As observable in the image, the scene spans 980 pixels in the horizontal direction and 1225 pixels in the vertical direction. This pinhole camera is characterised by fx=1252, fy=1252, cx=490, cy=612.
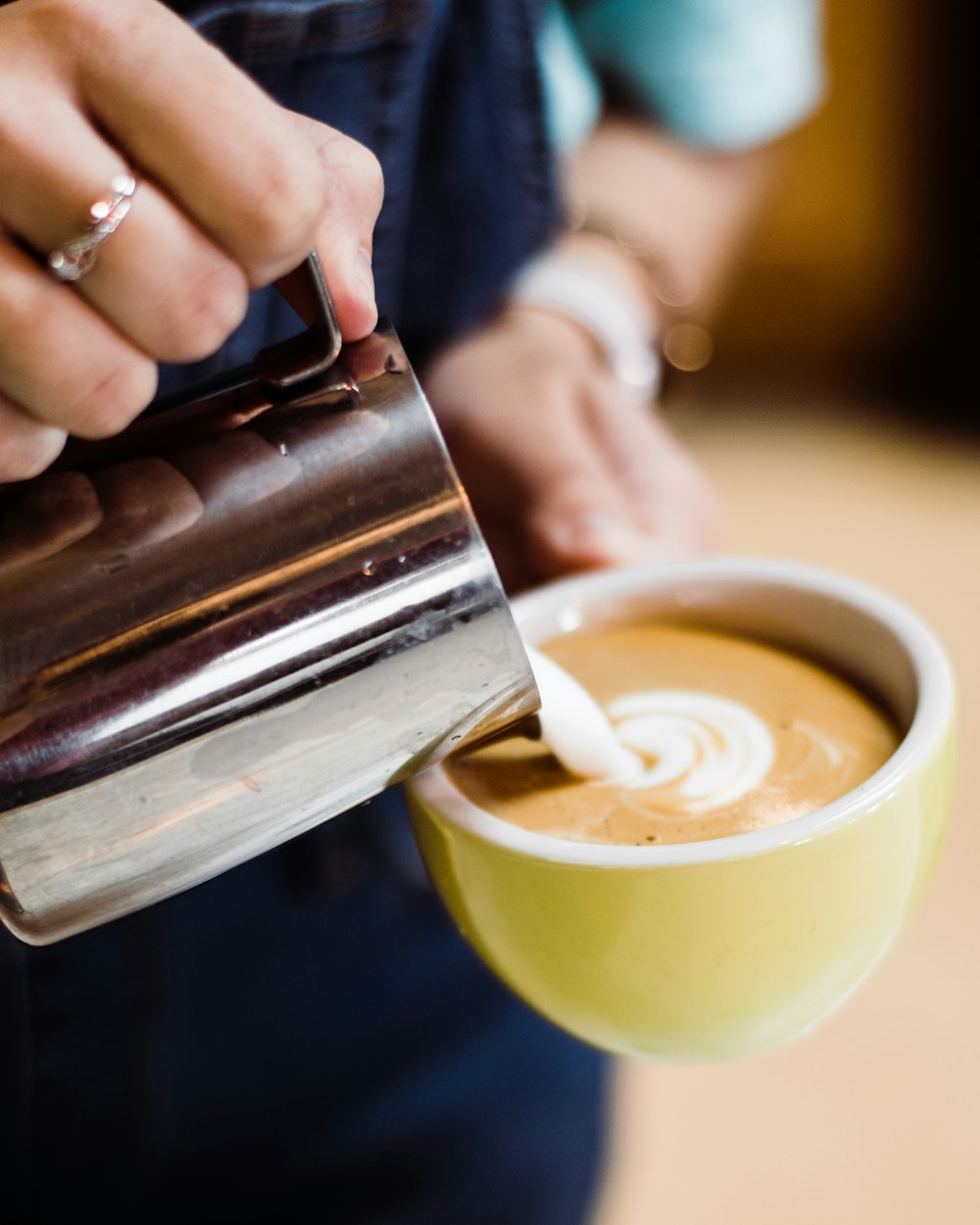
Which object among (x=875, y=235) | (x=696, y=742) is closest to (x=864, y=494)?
(x=875, y=235)

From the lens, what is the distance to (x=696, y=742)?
0.53 metres

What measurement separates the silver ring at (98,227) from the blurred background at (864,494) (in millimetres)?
757

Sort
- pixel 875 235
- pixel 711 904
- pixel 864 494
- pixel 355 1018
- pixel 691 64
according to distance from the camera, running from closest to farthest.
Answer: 1. pixel 711 904
2. pixel 355 1018
3. pixel 691 64
4. pixel 864 494
5. pixel 875 235

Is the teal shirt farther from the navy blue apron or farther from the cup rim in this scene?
the cup rim

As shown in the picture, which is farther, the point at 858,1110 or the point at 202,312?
the point at 858,1110

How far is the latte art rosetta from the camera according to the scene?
51cm

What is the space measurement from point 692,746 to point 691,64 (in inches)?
24.4

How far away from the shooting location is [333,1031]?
2.64ft

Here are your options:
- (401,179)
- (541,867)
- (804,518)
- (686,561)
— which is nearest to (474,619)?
(541,867)

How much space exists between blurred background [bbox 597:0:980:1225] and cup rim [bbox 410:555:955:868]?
47 cm

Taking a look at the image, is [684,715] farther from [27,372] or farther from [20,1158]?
[20,1158]

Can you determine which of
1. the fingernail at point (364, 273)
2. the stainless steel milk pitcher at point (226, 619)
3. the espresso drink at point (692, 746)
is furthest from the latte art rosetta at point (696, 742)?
the fingernail at point (364, 273)

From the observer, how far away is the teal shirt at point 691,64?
908 millimetres

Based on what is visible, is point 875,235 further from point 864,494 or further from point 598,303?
point 598,303
